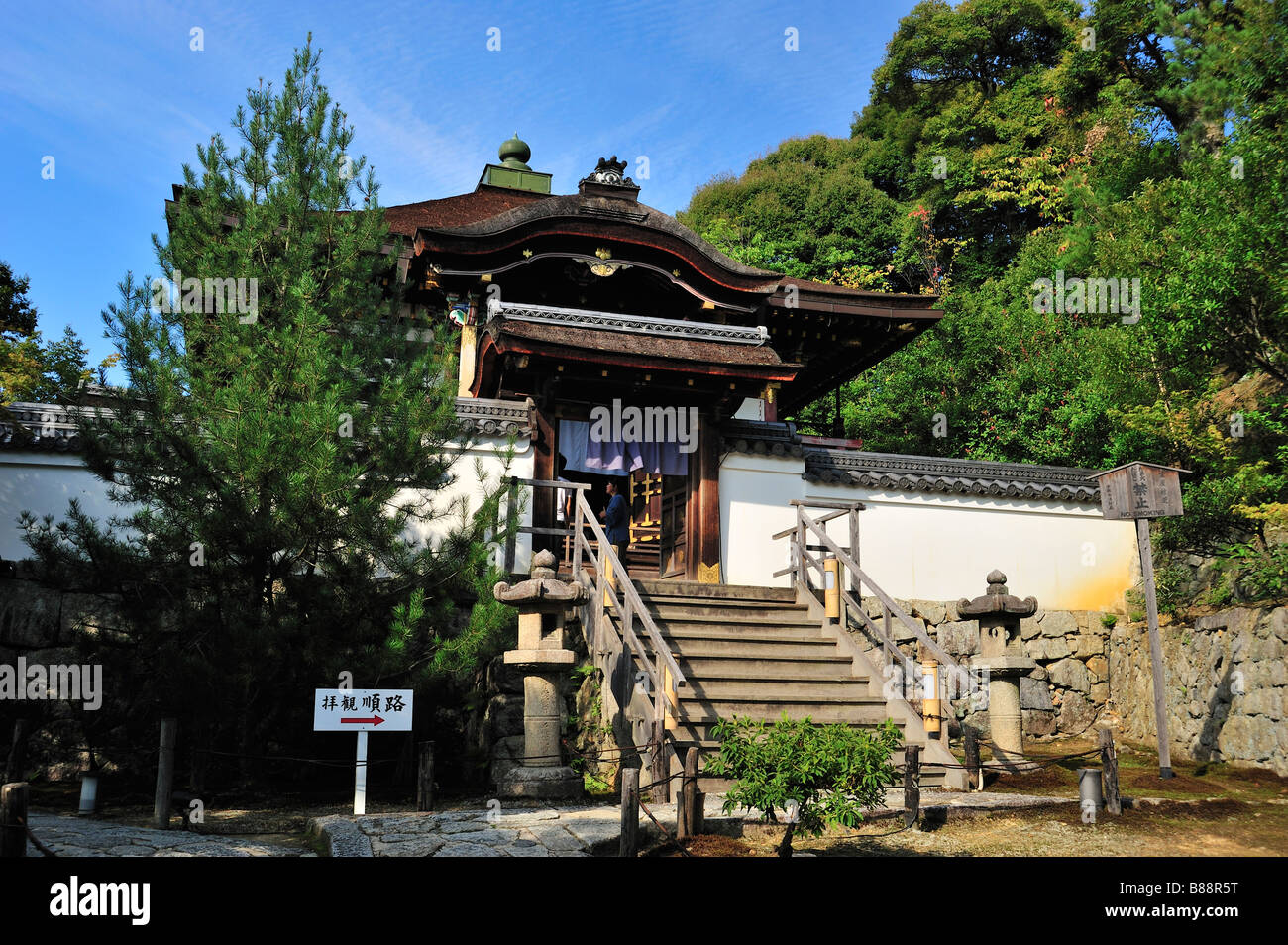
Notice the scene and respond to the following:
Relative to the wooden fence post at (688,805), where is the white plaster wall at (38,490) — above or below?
above

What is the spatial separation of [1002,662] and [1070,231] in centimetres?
1577

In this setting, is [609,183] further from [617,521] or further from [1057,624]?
[1057,624]

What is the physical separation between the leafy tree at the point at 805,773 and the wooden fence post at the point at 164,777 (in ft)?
15.5

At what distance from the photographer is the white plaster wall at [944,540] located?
13680mm

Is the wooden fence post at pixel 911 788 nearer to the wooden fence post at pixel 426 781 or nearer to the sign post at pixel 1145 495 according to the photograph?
the wooden fence post at pixel 426 781

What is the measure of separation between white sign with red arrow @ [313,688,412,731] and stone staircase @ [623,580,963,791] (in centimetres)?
248

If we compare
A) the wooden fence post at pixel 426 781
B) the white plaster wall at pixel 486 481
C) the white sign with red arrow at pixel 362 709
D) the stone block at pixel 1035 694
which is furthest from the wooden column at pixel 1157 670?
the white sign with red arrow at pixel 362 709

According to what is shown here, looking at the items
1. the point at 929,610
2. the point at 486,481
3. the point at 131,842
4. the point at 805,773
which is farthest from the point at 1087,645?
the point at 131,842

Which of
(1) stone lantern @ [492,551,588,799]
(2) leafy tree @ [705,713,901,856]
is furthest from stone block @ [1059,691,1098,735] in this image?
(2) leafy tree @ [705,713,901,856]

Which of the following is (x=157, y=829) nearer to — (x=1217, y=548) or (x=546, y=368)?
(x=546, y=368)

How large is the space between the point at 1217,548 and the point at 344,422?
11.8m

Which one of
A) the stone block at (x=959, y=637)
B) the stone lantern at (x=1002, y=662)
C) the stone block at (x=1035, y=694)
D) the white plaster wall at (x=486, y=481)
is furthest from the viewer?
the stone block at (x=959, y=637)

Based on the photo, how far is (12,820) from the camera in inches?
185

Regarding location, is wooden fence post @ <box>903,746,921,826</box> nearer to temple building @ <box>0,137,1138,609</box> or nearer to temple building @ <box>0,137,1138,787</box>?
temple building @ <box>0,137,1138,787</box>
